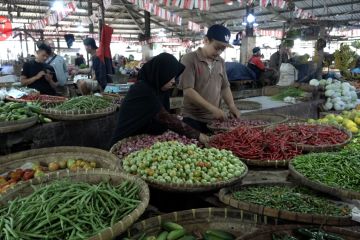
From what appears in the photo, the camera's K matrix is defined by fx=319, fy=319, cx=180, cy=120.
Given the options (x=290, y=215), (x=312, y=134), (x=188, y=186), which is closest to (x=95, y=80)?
(x=312, y=134)

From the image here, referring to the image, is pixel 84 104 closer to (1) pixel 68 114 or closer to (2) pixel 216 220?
(1) pixel 68 114

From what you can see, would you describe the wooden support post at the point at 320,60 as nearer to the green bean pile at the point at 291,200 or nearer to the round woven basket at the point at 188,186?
the green bean pile at the point at 291,200

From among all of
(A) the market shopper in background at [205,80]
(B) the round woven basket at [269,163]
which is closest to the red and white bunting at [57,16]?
(A) the market shopper in background at [205,80]

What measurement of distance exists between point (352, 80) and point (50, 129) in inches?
361

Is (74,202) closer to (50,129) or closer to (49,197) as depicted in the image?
(49,197)

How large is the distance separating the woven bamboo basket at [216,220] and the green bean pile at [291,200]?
0.37ft

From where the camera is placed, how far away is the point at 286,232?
1850mm

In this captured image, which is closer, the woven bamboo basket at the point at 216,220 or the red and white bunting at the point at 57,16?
the woven bamboo basket at the point at 216,220

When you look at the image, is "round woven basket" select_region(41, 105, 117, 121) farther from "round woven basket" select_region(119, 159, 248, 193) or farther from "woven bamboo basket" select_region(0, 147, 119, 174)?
"round woven basket" select_region(119, 159, 248, 193)

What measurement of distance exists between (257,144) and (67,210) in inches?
72.2

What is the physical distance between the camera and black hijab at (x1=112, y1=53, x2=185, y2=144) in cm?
314

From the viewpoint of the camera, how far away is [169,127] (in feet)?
10.6

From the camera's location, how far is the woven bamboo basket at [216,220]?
6.66 feet

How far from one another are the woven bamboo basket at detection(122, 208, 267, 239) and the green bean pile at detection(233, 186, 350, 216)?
114 mm
